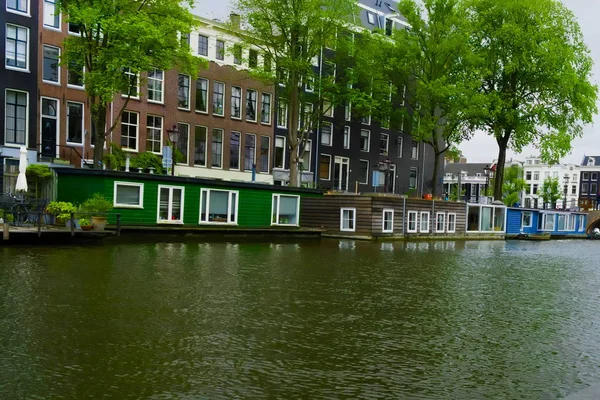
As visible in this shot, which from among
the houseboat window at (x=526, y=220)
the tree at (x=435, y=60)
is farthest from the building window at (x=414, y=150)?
the tree at (x=435, y=60)

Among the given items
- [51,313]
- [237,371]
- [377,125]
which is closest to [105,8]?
[51,313]

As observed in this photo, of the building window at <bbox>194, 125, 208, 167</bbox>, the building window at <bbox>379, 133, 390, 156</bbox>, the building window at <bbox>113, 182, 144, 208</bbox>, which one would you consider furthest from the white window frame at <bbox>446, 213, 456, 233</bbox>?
the building window at <bbox>113, 182, 144, 208</bbox>

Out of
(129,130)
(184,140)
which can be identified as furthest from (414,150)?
(129,130)

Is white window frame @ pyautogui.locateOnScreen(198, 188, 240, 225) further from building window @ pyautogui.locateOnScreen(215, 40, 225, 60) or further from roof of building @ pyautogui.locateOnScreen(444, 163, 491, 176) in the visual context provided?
roof of building @ pyautogui.locateOnScreen(444, 163, 491, 176)

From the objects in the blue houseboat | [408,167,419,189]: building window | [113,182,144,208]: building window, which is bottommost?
the blue houseboat

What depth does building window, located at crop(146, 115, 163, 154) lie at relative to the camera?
3759 cm

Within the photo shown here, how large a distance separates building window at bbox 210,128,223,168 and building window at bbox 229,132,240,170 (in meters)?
0.77

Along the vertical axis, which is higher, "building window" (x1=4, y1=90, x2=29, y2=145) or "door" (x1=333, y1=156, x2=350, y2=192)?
"building window" (x1=4, y1=90, x2=29, y2=145)

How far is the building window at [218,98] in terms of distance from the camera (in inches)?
1613

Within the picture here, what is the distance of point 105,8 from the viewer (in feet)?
83.4

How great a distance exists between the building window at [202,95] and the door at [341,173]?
1323 cm

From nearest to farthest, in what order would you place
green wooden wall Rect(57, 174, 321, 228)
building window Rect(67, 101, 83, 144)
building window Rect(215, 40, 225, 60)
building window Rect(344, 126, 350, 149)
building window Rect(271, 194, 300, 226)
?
1. green wooden wall Rect(57, 174, 321, 228)
2. building window Rect(271, 194, 300, 226)
3. building window Rect(67, 101, 83, 144)
4. building window Rect(215, 40, 225, 60)
5. building window Rect(344, 126, 350, 149)

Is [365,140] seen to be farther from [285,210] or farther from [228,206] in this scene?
[228,206]

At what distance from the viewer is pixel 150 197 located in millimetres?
26312
